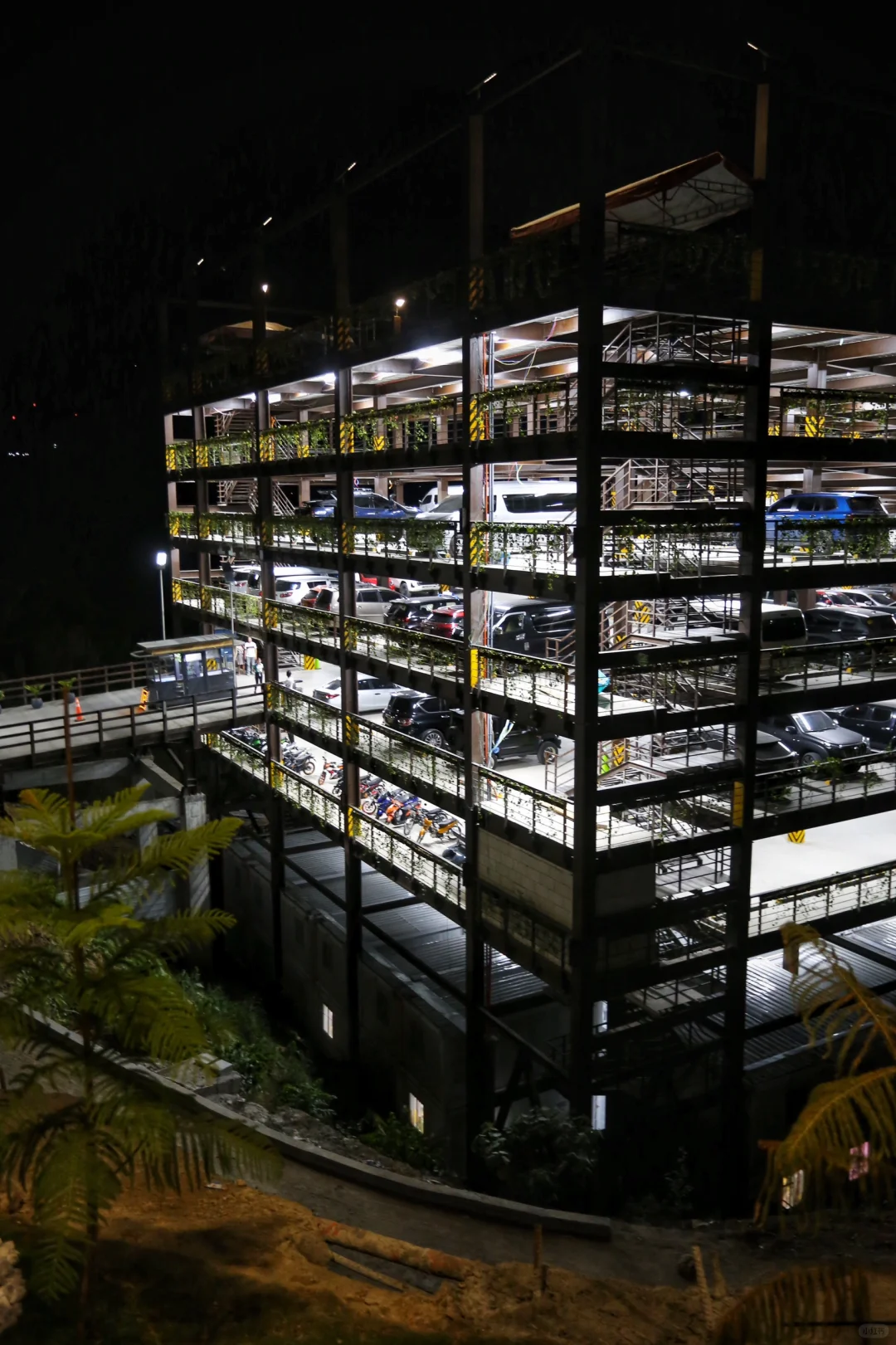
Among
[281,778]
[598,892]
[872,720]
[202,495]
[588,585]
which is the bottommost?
[281,778]

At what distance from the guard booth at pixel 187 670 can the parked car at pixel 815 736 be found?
54.1ft

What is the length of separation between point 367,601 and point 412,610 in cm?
267

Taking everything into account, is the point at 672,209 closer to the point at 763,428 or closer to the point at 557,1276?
the point at 763,428

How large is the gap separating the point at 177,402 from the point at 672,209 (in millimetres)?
20220

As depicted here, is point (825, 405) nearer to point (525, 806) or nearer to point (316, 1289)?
point (525, 806)

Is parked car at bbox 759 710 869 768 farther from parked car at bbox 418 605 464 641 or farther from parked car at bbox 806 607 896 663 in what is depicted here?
parked car at bbox 418 605 464 641

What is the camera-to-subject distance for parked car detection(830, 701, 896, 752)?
25828 mm

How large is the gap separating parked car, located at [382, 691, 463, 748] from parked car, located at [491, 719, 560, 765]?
4.29ft

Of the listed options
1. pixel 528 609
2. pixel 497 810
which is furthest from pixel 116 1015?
pixel 528 609

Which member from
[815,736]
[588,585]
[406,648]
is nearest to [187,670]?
[406,648]

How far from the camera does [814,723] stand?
24969 millimetres

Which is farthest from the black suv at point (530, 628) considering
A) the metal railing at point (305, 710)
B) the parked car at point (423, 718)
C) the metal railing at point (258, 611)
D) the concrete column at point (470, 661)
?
the concrete column at point (470, 661)

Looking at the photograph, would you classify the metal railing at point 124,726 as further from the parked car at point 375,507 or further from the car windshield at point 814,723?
the car windshield at point 814,723

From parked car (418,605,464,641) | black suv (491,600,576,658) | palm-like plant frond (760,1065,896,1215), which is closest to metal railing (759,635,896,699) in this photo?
black suv (491,600,576,658)
